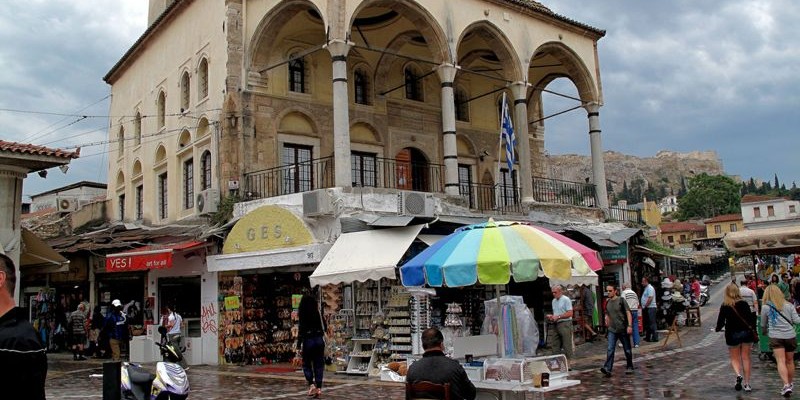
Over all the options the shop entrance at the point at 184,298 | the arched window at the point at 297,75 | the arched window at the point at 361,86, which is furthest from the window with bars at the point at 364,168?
the shop entrance at the point at 184,298

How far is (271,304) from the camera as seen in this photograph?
1759cm

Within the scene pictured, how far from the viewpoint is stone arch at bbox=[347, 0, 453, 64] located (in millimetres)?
17578

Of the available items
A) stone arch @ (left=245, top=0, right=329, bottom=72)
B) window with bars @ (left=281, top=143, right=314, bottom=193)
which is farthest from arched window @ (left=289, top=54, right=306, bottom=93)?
window with bars @ (left=281, top=143, right=314, bottom=193)

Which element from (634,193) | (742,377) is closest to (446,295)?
(742,377)

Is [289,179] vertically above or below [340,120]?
below

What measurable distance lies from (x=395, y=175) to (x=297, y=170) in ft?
11.4

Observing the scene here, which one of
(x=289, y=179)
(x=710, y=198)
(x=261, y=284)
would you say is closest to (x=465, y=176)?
(x=289, y=179)

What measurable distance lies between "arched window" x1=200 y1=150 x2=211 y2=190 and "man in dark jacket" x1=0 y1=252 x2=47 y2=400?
16.4 meters

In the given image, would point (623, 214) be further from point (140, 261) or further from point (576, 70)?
point (140, 261)

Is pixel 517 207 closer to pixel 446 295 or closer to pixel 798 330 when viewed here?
pixel 446 295

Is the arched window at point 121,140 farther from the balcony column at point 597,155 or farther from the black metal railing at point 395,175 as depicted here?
the balcony column at point 597,155

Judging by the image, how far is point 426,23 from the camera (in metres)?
18.0

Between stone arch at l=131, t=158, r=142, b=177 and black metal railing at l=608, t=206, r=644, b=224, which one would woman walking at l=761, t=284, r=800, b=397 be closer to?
black metal railing at l=608, t=206, r=644, b=224

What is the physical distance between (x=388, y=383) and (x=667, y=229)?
321 feet
